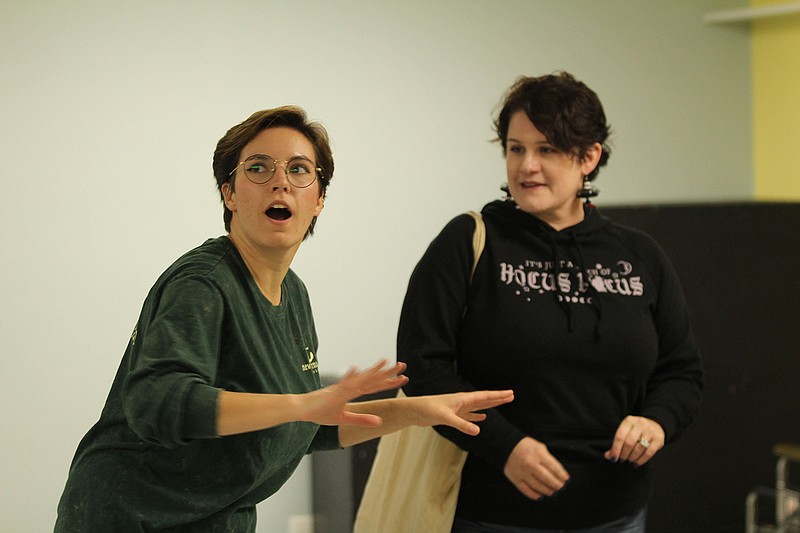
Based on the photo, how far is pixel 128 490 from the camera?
1.20m

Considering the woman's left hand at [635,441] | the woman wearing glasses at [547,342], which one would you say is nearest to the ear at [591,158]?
the woman wearing glasses at [547,342]

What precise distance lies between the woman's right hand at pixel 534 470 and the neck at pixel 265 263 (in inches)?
22.3

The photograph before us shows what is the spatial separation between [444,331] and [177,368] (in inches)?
28.3

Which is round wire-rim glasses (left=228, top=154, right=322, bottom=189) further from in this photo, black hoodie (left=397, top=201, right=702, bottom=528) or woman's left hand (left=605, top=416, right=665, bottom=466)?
woman's left hand (left=605, top=416, right=665, bottom=466)

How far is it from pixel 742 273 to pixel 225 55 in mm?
2165

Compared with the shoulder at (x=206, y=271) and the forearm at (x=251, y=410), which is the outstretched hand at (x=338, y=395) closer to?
the forearm at (x=251, y=410)

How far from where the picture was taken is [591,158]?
1.89 m

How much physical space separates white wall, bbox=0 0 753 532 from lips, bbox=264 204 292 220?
0.50 m

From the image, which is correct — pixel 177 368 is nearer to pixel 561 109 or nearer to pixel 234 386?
pixel 234 386

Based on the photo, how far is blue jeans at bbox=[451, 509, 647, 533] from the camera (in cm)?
175

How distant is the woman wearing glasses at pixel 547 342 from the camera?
68.5 inches

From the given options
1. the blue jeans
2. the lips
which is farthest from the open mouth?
the blue jeans

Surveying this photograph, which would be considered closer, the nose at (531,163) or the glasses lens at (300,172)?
the glasses lens at (300,172)

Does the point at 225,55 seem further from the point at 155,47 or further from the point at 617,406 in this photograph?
the point at 617,406
